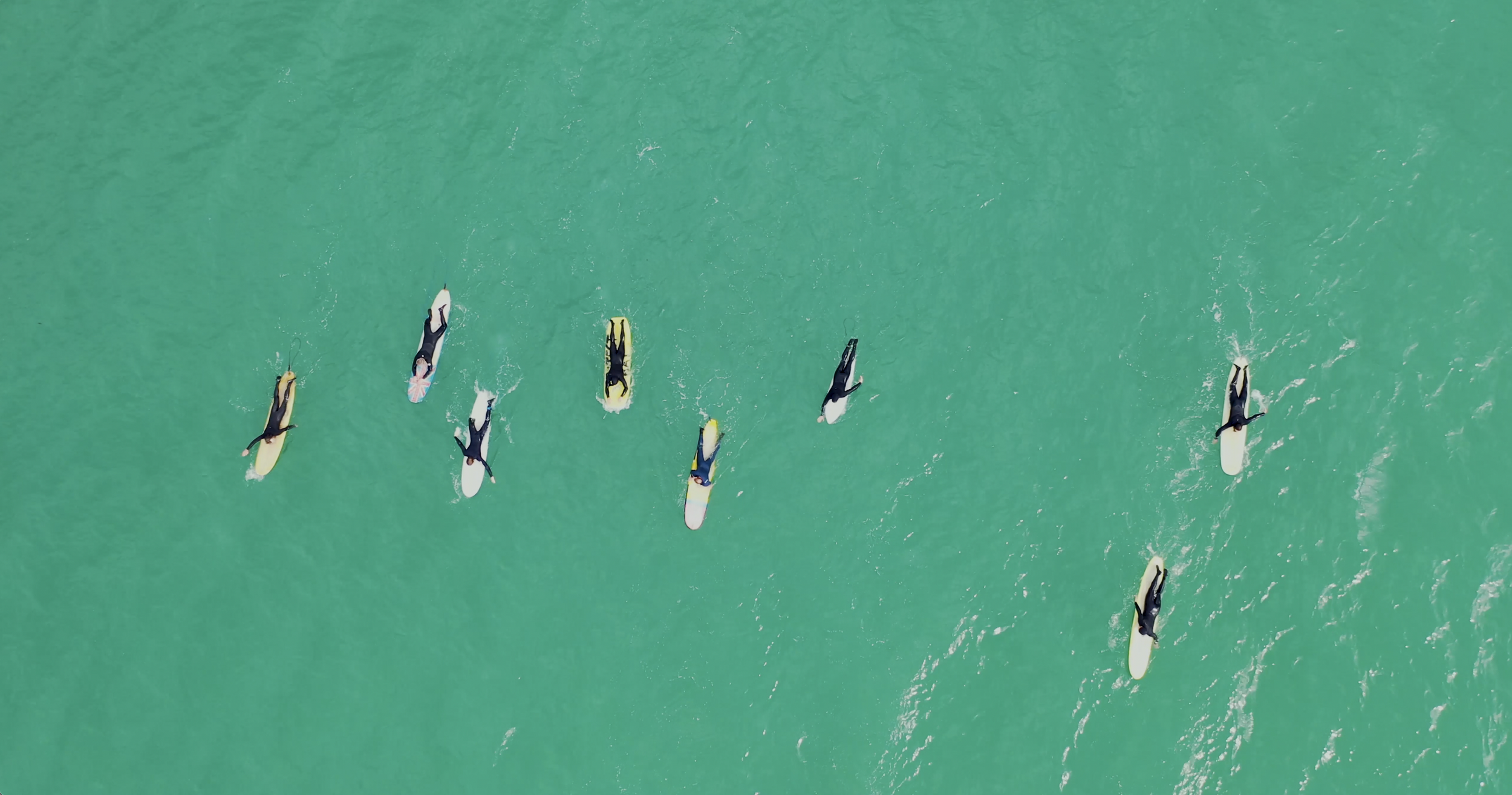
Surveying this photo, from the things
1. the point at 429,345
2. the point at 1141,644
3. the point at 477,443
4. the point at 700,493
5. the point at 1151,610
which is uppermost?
the point at 429,345

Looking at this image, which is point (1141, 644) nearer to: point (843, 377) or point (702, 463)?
point (843, 377)

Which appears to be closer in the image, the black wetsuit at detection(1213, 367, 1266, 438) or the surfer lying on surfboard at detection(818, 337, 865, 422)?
the black wetsuit at detection(1213, 367, 1266, 438)

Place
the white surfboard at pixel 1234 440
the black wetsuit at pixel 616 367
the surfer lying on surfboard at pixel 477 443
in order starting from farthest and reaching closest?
the surfer lying on surfboard at pixel 477 443, the black wetsuit at pixel 616 367, the white surfboard at pixel 1234 440

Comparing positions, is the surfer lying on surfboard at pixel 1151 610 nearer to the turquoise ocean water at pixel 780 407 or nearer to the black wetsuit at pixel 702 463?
the turquoise ocean water at pixel 780 407

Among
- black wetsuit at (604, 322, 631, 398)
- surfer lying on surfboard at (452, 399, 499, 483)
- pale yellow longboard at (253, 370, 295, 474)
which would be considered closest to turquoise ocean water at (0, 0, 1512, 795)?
pale yellow longboard at (253, 370, 295, 474)

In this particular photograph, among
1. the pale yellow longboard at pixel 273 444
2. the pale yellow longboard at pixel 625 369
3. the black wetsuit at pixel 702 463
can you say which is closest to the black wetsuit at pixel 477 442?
the pale yellow longboard at pixel 625 369

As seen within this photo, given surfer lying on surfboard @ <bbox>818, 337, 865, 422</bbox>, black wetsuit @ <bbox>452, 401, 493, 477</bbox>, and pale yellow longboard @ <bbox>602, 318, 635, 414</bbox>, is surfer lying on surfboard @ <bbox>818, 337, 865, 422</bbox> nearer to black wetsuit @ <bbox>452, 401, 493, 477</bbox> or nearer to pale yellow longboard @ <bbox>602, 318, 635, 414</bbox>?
pale yellow longboard @ <bbox>602, 318, 635, 414</bbox>

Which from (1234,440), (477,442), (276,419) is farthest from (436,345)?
(1234,440)
